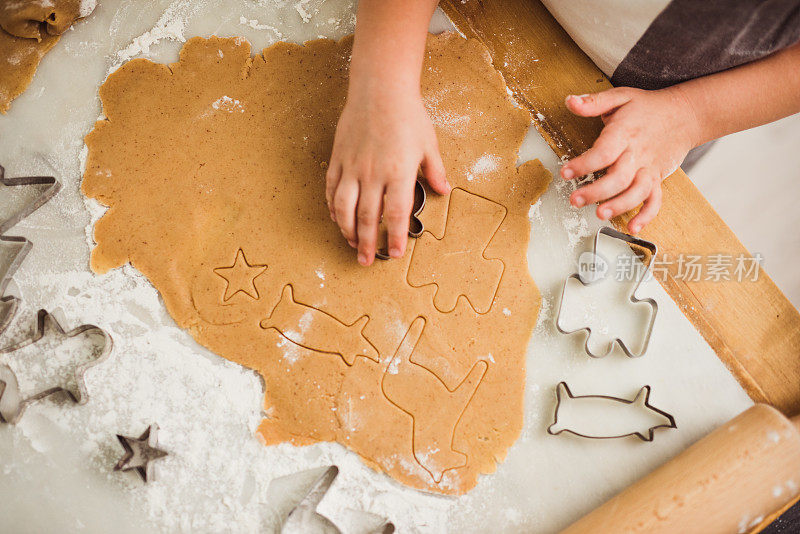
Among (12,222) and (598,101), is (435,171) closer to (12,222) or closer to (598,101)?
(598,101)

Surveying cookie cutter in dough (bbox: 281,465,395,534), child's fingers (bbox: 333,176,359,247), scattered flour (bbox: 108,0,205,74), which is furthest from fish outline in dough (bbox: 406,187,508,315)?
scattered flour (bbox: 108,0,205,74)

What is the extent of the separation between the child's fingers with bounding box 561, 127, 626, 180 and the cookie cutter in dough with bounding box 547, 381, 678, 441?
34cm

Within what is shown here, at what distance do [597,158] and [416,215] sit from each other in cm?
30

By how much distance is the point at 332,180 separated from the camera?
821mm

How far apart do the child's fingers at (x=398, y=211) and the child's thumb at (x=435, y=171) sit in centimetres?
5

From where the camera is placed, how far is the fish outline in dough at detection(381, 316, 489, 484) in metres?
0.81

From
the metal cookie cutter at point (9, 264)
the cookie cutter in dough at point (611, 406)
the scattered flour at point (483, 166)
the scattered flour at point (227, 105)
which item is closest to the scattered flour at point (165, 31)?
the scattered flour at point (227, 105)

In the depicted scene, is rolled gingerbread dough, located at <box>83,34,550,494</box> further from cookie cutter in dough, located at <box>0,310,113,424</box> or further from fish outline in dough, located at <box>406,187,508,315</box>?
cookie cutter in dough, located at <box>0,310,113,424</box>

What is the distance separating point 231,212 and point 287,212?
0.30 ft

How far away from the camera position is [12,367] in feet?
2.75

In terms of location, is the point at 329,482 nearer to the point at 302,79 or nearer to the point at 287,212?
the point at 287,212

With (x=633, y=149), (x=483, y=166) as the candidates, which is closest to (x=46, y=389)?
(x=483, y=166)

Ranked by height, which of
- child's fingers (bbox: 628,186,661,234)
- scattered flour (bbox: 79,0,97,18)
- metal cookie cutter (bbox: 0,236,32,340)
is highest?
child's fingers (bbox: 628,186,661,234)

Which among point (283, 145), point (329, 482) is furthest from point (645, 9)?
point (329, 482)
